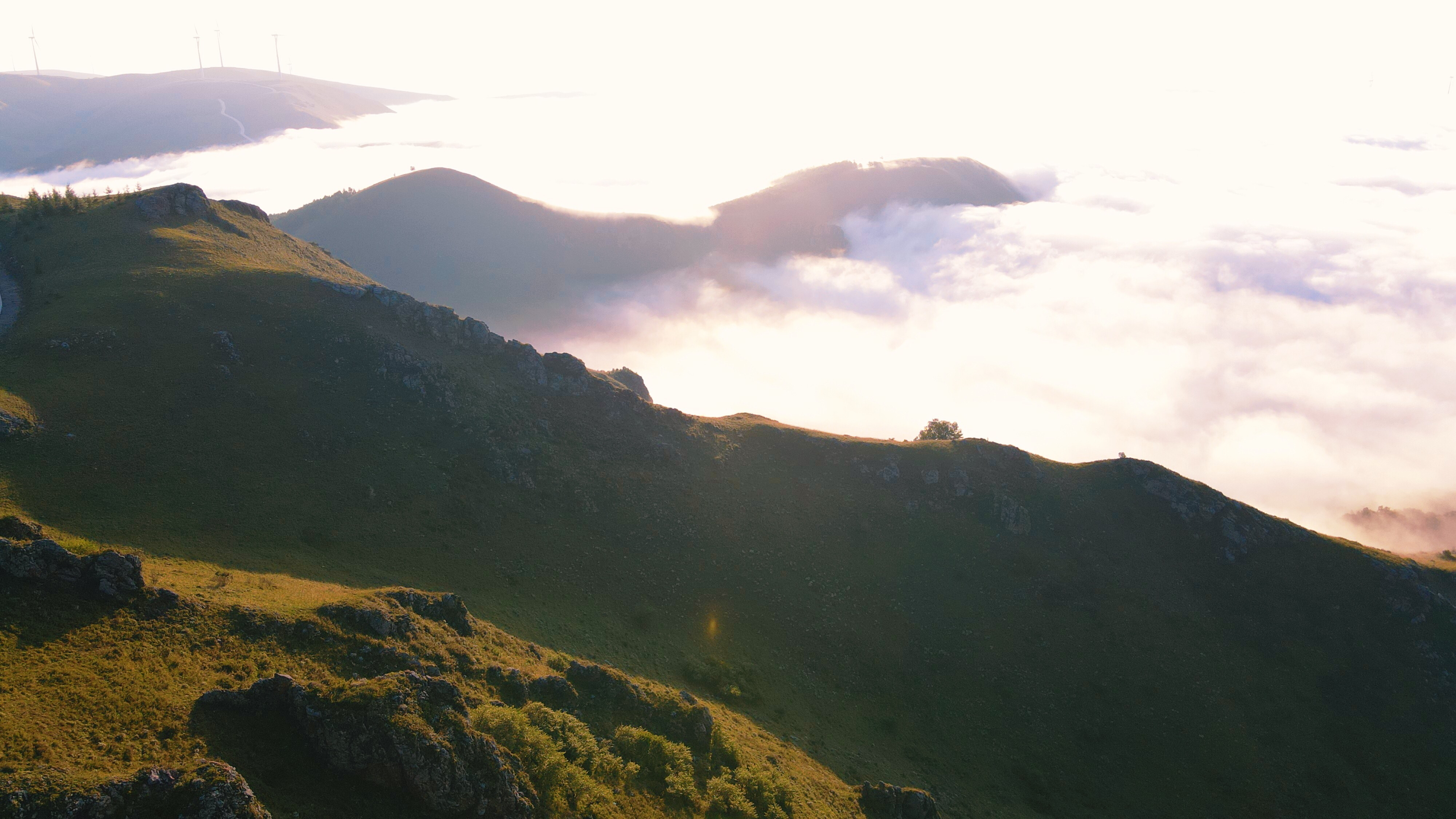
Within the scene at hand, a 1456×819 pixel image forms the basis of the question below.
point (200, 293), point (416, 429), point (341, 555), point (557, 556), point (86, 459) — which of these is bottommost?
point (557, 556)

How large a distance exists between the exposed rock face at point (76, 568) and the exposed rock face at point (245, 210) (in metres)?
87.0

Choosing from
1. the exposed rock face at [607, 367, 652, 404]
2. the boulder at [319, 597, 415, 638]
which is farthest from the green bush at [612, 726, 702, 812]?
the exposed rock face at [607, 367, 652, 404]

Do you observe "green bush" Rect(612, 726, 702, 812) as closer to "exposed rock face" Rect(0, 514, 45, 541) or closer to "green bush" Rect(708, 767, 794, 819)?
"green bush" Rect(708, 767, 794, 819)

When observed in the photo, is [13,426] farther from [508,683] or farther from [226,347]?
[508,683]

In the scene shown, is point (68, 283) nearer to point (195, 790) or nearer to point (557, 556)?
point (557, 556)

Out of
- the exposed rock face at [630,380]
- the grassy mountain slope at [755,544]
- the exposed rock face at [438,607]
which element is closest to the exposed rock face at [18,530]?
A: the grassy mountain slope at [755,544]

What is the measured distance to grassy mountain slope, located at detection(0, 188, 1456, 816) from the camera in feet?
176

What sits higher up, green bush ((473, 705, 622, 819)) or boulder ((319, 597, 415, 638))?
boulder ((319, 597, 415, 638))

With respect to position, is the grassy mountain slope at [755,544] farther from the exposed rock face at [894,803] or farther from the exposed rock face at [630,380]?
the exposed rock face at [630,380]

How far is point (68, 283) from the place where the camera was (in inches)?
2692

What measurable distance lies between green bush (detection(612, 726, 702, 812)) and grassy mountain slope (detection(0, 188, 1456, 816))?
15.0 metres

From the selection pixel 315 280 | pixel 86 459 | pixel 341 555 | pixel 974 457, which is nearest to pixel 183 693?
pixel 341 555

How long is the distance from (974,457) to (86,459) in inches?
3528

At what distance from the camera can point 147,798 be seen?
68.5ft
